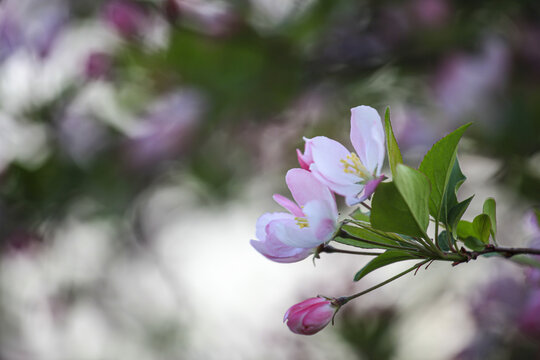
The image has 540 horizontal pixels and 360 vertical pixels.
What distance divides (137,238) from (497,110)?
2.98 ft

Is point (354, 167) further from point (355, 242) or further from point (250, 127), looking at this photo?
point (250, 127)

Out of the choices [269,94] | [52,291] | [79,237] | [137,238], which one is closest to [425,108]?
[269,94]

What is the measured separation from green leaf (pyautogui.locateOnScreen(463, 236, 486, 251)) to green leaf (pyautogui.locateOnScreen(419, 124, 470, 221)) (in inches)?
1.4

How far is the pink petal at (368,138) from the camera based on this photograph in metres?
0.37

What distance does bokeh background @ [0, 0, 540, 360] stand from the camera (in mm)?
1050

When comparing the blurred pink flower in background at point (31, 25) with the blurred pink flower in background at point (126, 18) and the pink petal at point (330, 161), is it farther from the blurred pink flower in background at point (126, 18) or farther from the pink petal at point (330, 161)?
the pink petal at point (330, 161)

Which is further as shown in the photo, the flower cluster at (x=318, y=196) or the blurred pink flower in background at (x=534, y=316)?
the blurred pink flower in background at (x=534, y=316)

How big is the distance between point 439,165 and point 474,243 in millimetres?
65

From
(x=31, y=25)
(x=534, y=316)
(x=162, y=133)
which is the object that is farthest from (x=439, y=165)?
(x=31, y=25)

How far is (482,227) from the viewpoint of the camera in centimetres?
38

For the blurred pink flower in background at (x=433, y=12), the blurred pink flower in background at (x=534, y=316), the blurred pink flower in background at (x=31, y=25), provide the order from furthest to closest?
1. the blurred pink flower in background at (x=31, y=25)
2. the blurred pink flower in background at (x=433, y=12)
3. the blurred pink flower in background at (x=534, y=316)

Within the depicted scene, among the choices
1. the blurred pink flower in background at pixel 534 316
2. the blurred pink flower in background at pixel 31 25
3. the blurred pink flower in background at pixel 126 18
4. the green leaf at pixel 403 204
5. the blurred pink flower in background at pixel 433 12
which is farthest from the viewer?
the blurred pink flower in background at pixel 31 25

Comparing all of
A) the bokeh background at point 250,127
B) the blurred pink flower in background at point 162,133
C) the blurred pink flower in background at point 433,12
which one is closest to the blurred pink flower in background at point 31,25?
the bokeh background at point 250,127

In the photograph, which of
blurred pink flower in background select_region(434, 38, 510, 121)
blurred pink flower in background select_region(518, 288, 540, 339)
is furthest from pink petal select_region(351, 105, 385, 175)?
blurred pink flower in background select_region(434, 38, 510, 121)
